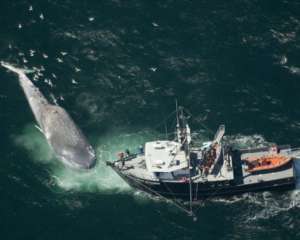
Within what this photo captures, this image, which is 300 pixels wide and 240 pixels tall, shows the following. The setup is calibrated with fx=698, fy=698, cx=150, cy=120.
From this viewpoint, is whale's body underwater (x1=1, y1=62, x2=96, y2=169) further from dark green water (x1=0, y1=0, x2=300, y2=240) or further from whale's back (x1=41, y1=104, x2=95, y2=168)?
dark green water (x1=0, y1=0, x2=300, y2=240)

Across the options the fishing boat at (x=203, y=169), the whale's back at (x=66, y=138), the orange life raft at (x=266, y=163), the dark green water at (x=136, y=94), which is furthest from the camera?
the whale's back at (x=66, y=138)

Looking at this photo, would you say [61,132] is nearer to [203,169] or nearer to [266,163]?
[203,169]

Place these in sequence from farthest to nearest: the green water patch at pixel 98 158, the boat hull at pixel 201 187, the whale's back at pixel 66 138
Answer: the whale's back at pixel 66 138, the green water patch at pixel 98 158, the boat hull at pixel 201 187

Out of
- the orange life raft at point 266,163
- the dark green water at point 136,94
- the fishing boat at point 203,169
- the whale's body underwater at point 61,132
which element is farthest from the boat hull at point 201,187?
the whale's body underwater at point 61,132

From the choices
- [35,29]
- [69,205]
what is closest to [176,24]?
[35,29]

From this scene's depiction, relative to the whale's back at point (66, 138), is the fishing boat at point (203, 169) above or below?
below

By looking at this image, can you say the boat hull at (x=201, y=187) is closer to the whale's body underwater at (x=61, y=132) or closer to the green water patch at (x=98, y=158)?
the green water patch at (x=98, y=158)

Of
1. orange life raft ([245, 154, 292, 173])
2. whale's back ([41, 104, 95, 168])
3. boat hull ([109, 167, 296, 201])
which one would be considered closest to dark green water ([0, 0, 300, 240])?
boat hull ([109, 167, 296, 201])

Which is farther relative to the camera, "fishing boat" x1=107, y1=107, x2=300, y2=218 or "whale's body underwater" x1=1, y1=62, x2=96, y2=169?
"whale's body underwater" x1=1, y1=62, x2=96, y2=169
